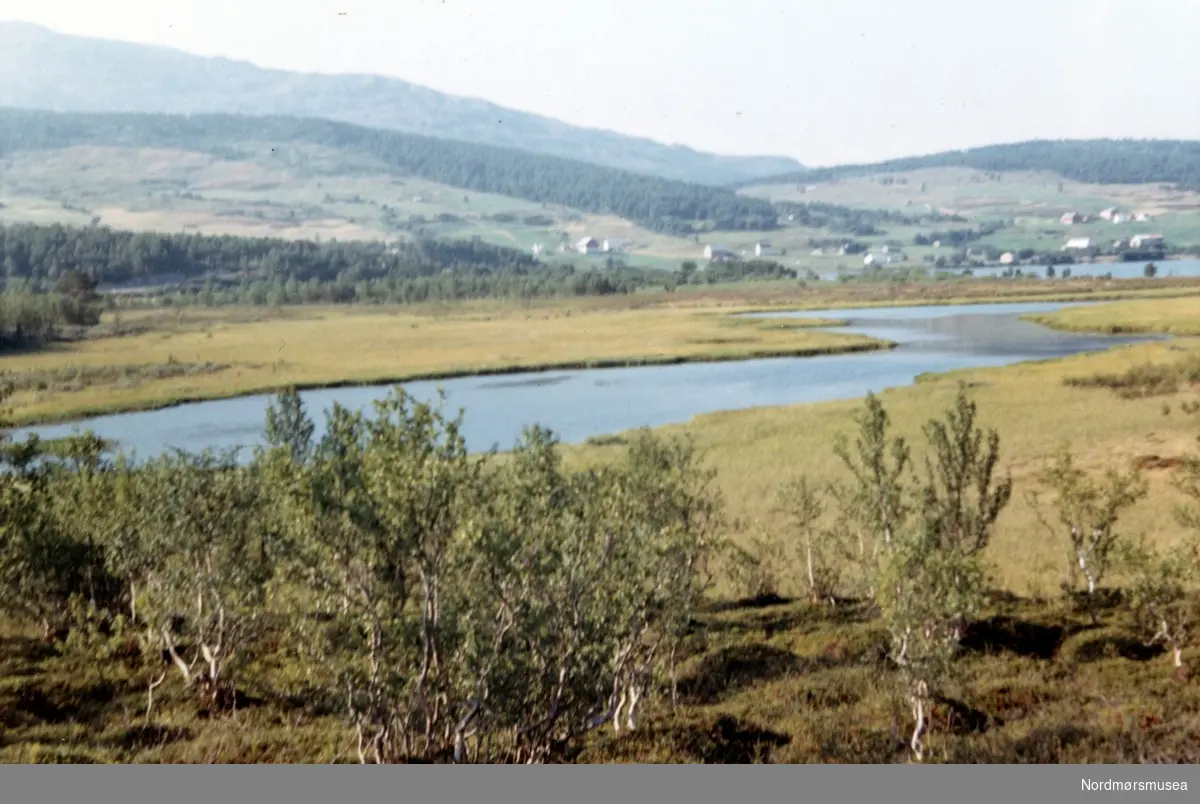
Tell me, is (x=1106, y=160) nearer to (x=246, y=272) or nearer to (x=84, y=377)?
(x=246, y=272)

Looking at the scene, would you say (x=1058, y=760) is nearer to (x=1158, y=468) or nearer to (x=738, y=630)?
Result: (x=738, y=630)

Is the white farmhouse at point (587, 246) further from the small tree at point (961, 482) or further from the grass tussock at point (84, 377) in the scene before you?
the small tree at point (961, 482)

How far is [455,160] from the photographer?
107000 millimetres

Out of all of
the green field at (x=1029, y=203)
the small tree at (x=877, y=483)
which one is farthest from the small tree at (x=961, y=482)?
the green field at (x=1029, y=203)

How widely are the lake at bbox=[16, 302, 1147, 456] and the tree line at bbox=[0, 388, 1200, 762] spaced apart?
569 cm

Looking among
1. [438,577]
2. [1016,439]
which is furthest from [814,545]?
[438,577]

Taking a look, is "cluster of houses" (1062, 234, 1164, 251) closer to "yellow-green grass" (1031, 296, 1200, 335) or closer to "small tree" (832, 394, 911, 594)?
"yellow-green grass" (1031, 296, 1200, 335)

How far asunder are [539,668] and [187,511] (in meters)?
4.45

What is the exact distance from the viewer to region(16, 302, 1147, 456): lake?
73.1 feet

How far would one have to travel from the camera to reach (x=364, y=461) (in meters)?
7.16

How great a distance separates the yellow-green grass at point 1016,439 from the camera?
16.8m

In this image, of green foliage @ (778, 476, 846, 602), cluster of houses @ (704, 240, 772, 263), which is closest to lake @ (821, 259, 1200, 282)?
cluster of houses @ (704, 240, 772, 263)

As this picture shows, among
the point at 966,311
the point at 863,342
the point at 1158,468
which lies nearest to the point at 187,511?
the point at 1158,468

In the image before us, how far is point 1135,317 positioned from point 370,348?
28.0 meters
